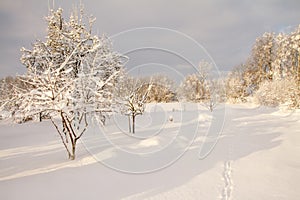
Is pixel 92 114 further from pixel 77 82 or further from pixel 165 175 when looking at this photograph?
pixel 165 175

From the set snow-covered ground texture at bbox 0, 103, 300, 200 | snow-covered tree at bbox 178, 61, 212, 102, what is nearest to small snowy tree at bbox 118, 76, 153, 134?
snow-covered ground texture at bbox 0, 103, 300, 200

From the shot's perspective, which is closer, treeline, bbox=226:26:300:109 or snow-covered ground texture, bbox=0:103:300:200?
snow-covered ground texture, bbox=0:103:300:200

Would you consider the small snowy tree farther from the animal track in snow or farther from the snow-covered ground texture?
the animal track in snow

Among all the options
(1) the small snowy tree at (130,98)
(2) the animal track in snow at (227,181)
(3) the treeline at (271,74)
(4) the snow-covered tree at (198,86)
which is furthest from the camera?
(3) the treeline at (271,74)

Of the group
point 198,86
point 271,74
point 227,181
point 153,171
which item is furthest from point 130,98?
point 271,74

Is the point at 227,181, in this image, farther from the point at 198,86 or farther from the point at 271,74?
the point at 271,74

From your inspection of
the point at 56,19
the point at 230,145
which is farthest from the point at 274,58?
the point at 56,19

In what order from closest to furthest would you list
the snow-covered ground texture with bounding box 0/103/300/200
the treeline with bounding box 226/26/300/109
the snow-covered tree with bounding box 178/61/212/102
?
the snow-covered ground texture with bounding box 0/103/300/200
the snow-covered tree with bounding box 178/61/212/102
the treeline with bounding box 226/26/300/109

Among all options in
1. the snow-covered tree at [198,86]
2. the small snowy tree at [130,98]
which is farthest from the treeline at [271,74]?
the small snowy tree at [130,98]

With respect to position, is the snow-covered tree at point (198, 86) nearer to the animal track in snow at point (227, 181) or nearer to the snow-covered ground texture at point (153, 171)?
the snow-covered ground texture at point (153, 171)

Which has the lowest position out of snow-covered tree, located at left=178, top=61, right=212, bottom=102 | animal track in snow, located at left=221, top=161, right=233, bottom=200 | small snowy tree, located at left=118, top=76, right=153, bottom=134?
animal track in snow, located at left=221, top=161, right=233, bottom=200

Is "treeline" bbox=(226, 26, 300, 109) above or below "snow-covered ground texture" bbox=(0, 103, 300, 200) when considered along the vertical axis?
above

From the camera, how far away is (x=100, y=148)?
872cm

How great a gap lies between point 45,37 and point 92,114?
10.6m
